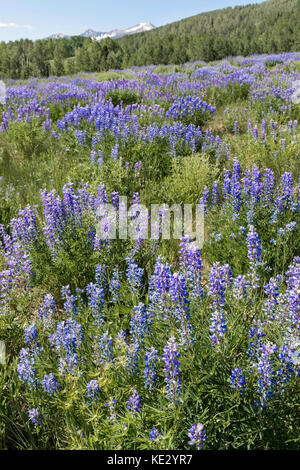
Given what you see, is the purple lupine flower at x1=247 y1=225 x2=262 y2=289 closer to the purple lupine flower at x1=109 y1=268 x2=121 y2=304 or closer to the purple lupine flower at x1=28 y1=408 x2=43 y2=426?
the purple lupine flower at x1=109 y1=268 x2=121 y2=304

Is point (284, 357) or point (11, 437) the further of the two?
point (11, 437)

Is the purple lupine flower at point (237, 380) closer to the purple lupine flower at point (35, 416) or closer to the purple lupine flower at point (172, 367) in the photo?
the purple lupine flower at point (172, 367)

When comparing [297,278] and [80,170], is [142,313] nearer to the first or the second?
[297,278]

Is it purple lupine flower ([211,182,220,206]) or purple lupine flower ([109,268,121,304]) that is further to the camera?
purple lupine flower ([211,182,220,206])

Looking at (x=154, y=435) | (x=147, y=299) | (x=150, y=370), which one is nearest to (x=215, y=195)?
(x=147, y=299)

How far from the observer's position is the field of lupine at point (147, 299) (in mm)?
1751

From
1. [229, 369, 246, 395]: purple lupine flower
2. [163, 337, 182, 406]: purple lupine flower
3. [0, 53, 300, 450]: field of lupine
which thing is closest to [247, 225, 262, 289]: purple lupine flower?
[0, 53, 300, 450]: field of lupine

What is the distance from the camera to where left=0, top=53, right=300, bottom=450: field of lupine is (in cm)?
175

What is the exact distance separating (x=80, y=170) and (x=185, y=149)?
6.03 feet

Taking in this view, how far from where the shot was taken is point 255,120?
277 inches

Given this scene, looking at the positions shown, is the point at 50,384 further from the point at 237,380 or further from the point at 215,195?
the point at 215,195

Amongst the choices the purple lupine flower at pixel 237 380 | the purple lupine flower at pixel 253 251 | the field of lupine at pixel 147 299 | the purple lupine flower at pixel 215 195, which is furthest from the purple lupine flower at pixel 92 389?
the purple lupine flower at pixel 215 195

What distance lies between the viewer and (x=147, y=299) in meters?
2.57

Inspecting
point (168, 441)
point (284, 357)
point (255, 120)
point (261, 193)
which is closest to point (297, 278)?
point (284, 357)
